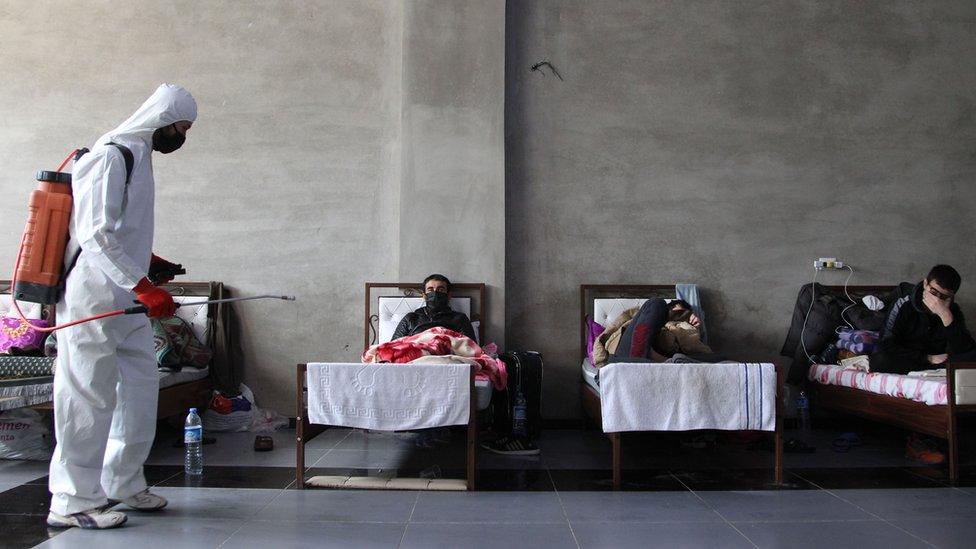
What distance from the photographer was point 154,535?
2785 millimetres

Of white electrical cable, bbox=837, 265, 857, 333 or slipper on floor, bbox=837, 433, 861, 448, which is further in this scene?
white electrical cable, bbox=837, 265, 857, 333

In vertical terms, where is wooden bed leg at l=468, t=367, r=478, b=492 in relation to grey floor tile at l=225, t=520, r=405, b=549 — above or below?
above

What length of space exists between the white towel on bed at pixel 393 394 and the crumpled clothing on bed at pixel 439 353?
366 mm

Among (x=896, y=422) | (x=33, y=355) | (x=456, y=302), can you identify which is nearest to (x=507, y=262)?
(x=456, y=302)

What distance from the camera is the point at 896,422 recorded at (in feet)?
13.6

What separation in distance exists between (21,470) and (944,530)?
4.39 m

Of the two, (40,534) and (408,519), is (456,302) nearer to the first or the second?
(408,519)

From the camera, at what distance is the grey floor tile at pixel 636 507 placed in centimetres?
306

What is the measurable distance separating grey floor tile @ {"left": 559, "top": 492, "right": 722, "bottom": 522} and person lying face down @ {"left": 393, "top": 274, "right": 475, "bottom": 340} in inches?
68.1

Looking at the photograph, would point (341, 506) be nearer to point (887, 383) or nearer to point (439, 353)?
point (439, 353)

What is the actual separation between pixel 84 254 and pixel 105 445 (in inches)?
29.8

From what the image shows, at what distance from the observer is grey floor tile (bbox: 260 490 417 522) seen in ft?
9.98

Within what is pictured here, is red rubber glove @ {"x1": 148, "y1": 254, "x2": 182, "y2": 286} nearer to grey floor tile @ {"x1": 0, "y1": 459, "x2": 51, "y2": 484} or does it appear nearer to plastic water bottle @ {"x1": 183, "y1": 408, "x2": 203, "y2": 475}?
plastic water bottle @ {"x1": 183, "y1": 408, "x2": 203, "y2": 475}

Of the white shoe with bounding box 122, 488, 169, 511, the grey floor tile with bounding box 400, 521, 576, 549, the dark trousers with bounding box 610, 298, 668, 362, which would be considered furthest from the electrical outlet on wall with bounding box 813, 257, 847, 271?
the white shoe with bounding box 122, 488, 169, 511
